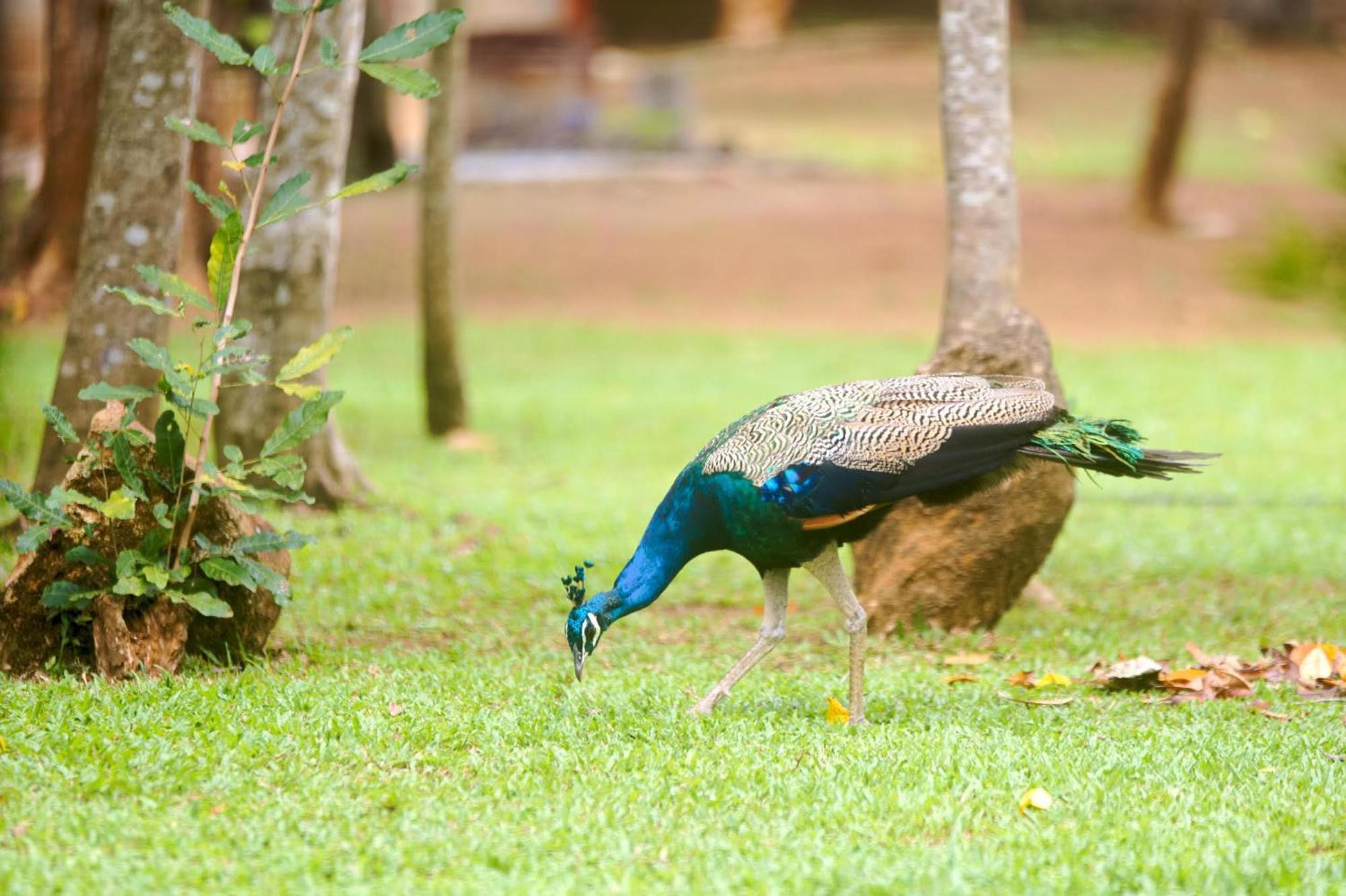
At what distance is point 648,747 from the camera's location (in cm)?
484

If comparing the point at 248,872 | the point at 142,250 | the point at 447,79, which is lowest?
the point at 248,872

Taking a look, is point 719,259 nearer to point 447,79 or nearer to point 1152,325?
point 1152,325

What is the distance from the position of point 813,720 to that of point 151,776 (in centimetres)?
211

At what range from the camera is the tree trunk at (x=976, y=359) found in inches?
Result: 255

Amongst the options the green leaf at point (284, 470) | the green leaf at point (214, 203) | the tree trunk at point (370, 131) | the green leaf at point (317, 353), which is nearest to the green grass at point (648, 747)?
the green leaf at point (284, 470)

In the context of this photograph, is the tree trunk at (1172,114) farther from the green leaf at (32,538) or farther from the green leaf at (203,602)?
the green leaf at (32,538)

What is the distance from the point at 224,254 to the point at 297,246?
116 inches

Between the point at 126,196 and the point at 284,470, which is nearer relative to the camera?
the point at 284,470

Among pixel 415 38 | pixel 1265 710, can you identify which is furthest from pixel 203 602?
pixel 1265 710

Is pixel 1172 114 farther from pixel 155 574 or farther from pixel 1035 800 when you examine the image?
pixel 155 574

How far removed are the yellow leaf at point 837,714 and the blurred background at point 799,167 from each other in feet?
6.13

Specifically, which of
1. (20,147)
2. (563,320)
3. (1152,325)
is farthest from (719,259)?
(20,147)

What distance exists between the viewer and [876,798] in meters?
4.38

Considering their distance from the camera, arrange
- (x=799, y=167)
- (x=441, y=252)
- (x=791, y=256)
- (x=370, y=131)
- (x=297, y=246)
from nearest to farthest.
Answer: (x=297, y=246) < (x=441, y=252) < (x=791, y=256) < (x=370, y=131) < (x=799, y=167)
